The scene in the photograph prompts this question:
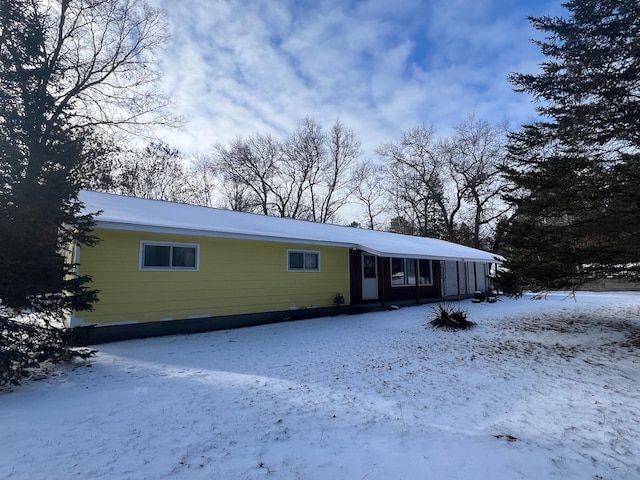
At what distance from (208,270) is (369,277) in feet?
22.1

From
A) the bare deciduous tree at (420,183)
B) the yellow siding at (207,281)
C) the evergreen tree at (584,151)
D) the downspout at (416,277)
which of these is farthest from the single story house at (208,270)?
Result: the bare deciduous tree at (420,183)

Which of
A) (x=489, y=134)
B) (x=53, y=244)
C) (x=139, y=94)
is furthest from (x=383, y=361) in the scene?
(x=489, y=134)

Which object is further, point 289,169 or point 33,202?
point 289,169

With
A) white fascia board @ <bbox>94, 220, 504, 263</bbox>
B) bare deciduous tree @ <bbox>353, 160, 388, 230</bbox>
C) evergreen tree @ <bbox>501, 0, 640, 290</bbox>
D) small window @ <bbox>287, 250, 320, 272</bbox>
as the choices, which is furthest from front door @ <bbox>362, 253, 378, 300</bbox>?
bare deciduous tree @ <bbox>353, 160, 388, 230</bbox>

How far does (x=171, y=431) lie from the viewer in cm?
348

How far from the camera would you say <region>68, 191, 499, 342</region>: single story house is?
782 centimetres

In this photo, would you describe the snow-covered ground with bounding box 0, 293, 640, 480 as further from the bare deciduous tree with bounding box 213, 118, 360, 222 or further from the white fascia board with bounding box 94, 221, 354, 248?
the bare deciduous tree with bounding box 213, 118, 360, 222

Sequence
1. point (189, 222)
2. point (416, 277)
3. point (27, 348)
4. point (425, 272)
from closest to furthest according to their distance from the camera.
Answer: point (27, 348), point (189, 222), point (416, 277), point (425, 272)

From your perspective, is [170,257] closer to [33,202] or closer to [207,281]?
[207,281]

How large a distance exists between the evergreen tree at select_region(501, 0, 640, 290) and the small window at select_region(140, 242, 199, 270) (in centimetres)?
891

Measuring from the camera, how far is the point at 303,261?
11711mm

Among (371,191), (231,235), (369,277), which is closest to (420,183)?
(371,191)

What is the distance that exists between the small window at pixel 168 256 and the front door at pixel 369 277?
6717 millimetres

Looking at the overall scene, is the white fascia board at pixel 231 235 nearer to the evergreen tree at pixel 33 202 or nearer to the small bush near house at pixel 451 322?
the evergreen tree at pixel 33 202
